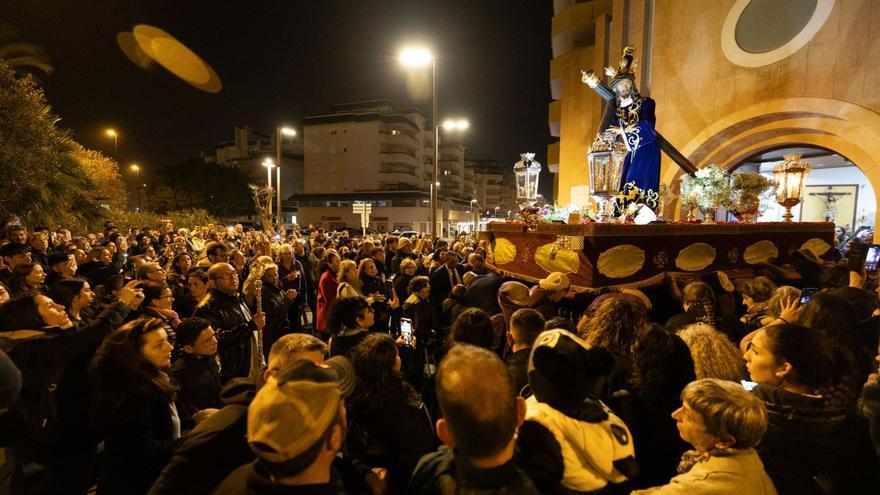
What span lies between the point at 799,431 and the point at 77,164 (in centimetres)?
2593

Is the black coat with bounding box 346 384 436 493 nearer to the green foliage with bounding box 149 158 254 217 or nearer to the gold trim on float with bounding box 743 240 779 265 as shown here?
the gold trim on float with bounding box 743 240 779 265

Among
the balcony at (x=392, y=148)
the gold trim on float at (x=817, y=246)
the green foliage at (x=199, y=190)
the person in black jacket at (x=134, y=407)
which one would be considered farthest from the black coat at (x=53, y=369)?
the balcony at (x=392, y=148)

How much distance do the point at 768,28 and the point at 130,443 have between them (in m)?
17.2

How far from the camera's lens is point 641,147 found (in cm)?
834

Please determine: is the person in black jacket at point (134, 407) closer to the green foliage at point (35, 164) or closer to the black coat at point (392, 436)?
the black coat at point (392, 436)

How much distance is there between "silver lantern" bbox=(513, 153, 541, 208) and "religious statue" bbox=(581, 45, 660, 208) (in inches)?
95.9

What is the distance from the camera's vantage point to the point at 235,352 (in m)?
3.99

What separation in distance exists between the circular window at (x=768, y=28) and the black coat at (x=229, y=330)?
15.6 meters

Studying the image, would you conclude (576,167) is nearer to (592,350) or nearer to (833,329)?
(833,329)

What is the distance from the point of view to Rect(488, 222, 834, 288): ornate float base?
554 cm

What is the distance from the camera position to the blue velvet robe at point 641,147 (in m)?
8.31

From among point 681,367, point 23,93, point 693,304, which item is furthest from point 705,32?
point 23,93

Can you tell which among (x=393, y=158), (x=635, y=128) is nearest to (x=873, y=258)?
(x=635, y=128)

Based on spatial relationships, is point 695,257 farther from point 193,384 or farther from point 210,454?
point 210,454
